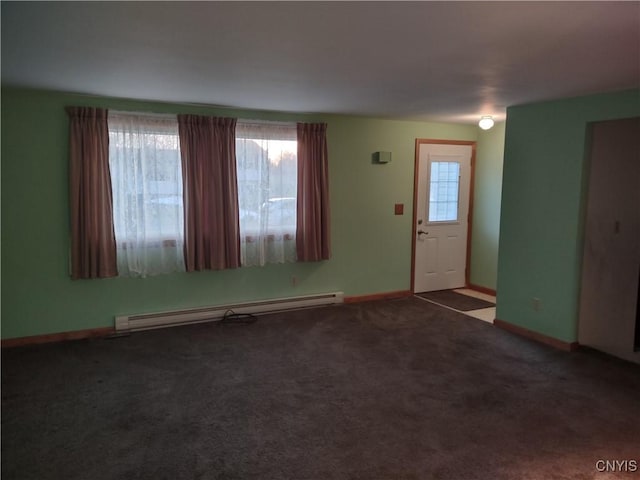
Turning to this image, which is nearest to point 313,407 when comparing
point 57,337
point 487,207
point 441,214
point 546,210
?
point 57,337

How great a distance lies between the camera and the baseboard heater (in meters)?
4.53

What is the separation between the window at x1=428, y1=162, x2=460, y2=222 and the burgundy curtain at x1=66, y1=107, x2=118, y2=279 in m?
3.92

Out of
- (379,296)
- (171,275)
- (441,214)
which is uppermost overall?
(441,214)

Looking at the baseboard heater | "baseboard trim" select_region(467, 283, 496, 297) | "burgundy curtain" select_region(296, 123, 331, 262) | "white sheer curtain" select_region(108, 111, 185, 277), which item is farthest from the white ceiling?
"baseboard trim" select_region(467, 283, 496, 297)

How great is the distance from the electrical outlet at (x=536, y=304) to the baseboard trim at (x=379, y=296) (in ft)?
6.04

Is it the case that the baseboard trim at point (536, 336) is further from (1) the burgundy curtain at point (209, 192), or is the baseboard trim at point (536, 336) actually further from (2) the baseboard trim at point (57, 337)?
(2) the baseboard trim at point (57, 337)

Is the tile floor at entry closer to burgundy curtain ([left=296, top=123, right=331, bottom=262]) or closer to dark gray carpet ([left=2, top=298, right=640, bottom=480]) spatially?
dark gray carpet ([left=2, top=298, right=640, bottom=480])

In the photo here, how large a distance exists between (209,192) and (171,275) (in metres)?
0.94

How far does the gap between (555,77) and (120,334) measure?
4331 millimetres

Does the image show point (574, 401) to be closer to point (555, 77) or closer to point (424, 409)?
point (424, 409)

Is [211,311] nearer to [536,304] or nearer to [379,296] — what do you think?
[379,296]

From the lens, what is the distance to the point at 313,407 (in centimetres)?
307

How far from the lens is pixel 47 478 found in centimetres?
231

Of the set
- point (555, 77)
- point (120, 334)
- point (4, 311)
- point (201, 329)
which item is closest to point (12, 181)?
point (4, 311)
